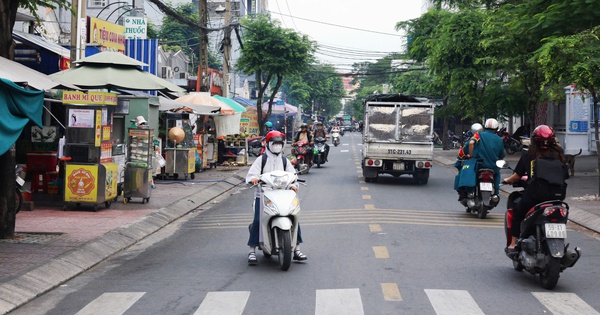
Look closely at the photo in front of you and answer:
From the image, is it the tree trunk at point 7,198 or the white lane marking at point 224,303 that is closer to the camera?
the white lane marking at point 224,303

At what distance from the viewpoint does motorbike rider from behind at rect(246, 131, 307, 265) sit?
9.77m

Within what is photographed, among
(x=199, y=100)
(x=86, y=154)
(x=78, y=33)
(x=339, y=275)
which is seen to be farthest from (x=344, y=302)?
(x=199, y=100)

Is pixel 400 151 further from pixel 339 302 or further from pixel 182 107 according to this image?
pixel 339 302

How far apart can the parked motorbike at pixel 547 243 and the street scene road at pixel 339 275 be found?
233 millimetres

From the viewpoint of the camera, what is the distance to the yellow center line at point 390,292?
25.2 feet

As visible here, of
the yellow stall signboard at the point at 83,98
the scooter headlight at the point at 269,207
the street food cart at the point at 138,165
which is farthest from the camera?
the street food cart at the point at 138,165

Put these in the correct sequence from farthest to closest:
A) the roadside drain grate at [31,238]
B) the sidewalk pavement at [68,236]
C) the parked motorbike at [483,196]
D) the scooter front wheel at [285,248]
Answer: the parked motorbike at [483,196]
the roadside drain grate at [31,238]
the scooter front wheel at [285,248]
the sidewalk pavement at [68,236]

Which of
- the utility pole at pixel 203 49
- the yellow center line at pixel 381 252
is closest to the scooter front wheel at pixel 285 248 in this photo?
the yellow center line at pixel 381 252

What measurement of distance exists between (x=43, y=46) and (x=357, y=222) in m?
11.9

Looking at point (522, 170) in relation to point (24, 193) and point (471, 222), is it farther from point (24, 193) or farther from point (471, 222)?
point (24, 193)

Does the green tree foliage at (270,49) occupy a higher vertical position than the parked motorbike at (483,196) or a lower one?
higher

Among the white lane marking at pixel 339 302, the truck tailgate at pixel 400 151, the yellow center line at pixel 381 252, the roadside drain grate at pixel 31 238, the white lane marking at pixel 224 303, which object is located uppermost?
the truck tailgate at pixel 400 151

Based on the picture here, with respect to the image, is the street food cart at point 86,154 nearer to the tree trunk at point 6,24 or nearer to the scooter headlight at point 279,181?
the tree trunk at point 6,24

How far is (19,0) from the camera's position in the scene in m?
11.9
